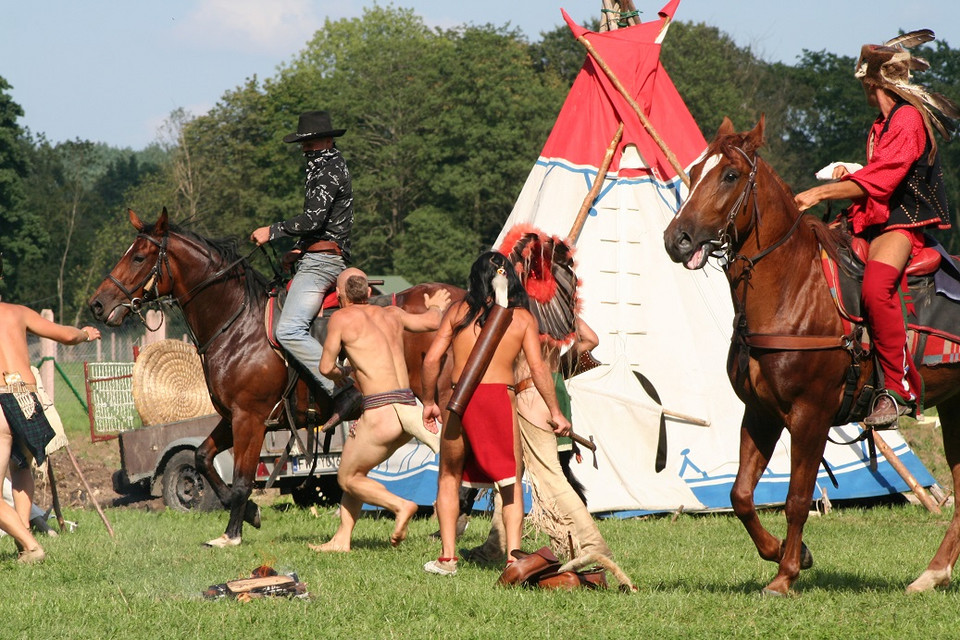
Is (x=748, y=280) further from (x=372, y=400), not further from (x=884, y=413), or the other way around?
(x=372, y=400)

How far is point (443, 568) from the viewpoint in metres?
7.46

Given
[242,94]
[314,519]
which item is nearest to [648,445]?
[314,519]

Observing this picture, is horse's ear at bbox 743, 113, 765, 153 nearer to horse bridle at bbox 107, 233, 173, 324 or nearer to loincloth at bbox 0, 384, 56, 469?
loincloth at bbox 0, 384, 56, 469

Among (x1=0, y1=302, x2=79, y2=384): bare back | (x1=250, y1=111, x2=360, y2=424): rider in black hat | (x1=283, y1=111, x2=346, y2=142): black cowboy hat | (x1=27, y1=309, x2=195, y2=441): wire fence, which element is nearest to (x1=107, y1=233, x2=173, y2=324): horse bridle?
(x1=250, y1=111, x2=360, y2=424): rider in black hat

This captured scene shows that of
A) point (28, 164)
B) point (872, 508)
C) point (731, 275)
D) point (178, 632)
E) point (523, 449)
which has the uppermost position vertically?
point (28, 164)

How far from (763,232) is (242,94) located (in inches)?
1894

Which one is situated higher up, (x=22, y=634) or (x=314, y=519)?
(x=22, y=634)

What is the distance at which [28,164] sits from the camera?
54344 millimetres

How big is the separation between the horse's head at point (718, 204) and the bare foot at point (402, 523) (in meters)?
3.09

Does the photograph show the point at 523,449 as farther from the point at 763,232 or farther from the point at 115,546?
the point at 115,546

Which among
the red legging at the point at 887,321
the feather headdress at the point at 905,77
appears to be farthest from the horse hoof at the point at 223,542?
the feather headdress at the point at 905,77

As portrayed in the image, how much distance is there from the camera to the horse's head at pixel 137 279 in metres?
9.83

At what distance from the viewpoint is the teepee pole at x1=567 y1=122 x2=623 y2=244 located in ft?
41.0

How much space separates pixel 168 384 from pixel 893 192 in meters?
9.22
